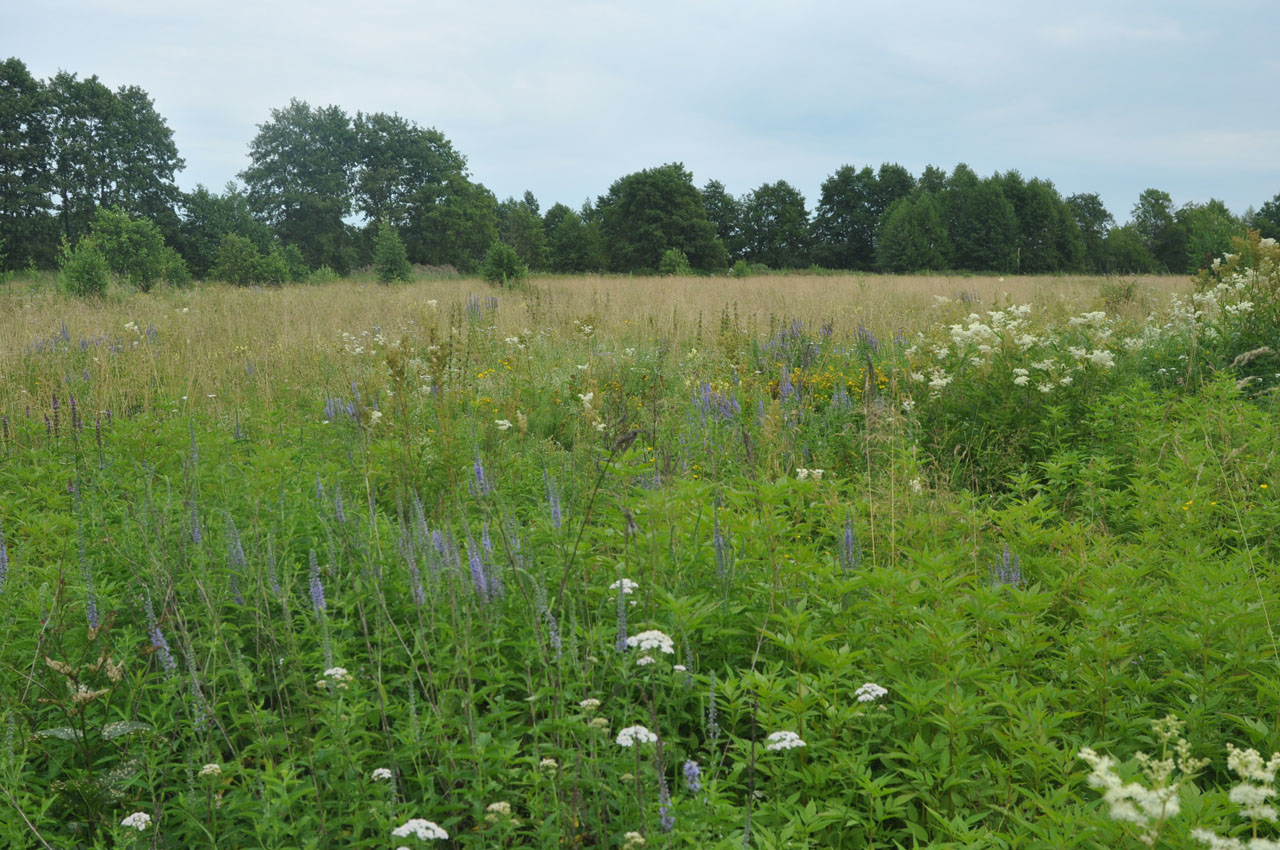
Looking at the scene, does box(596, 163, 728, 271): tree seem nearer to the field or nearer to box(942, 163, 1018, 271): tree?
box(942, 163, 1018, 271): tree

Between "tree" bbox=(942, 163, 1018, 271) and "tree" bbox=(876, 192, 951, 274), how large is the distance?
183 centimetres

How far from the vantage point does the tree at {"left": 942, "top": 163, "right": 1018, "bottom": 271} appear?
49.8 metres

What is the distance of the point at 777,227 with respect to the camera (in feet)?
205

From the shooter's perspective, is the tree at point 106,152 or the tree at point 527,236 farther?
the tree at point 527,236

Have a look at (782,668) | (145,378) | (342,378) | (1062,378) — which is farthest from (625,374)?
(782,668)

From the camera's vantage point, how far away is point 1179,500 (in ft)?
12.8

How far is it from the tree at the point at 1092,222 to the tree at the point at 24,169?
6697 centimetres

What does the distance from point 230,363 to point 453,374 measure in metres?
3.47

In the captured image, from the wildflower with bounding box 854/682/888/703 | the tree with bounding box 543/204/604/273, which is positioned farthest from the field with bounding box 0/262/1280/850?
the tree with bounding box 543/204/604/273

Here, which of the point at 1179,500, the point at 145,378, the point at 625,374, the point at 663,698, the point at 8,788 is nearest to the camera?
the point at 8,788

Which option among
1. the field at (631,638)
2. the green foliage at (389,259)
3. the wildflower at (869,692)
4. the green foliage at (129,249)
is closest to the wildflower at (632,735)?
the field at (631,638)

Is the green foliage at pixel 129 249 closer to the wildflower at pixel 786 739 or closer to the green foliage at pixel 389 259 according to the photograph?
the green foliage at pixel 389 259

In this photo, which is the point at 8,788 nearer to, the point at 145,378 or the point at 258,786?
the point at 258,786

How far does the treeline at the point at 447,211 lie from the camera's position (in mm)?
40312
